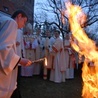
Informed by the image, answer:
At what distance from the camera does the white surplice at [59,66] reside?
27.5 ft

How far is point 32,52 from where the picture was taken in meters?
8.86

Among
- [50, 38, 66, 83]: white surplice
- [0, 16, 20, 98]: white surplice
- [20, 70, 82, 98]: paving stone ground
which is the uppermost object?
[0, 16, 20, 98]: white surplice

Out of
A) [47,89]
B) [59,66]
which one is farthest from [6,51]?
[59,66]

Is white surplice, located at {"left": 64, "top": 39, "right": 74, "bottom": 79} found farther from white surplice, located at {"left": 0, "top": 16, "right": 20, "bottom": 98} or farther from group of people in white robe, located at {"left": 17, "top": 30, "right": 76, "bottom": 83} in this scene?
white surplice, located at {"left": 0, "top": 16, "right": 20, "bottom": 98}

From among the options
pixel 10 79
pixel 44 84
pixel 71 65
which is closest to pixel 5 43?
pixel 10 79

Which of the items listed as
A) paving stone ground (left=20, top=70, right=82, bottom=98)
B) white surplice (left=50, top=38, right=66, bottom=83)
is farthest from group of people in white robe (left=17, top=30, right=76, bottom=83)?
paving stone ground (left=20, top=70, right=82, bottom=98)

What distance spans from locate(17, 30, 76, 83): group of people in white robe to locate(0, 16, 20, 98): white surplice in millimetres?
5355

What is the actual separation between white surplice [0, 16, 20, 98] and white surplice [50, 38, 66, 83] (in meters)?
5.39

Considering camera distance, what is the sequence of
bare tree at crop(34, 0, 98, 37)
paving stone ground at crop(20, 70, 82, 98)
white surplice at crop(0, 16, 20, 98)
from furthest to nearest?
bare tree at crop(34, 0, 98, 37) < paving stone ground at crop(20, 70, 82, 98) < white surplice at crop(0, 16, 20, 98)

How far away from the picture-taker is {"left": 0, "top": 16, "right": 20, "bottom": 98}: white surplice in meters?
2.81

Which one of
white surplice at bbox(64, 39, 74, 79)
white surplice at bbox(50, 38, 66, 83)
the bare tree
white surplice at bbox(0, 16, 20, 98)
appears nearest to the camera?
white surplice at bbox(0, 16, 20, 98)

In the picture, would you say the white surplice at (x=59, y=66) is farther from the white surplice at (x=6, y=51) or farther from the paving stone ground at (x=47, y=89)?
the white surplice at (x=6, y=51)

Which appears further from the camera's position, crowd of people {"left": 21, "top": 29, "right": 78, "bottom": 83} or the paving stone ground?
crowd of people {"left": 21, "top": 29, "right": 78, "bottom": 83}

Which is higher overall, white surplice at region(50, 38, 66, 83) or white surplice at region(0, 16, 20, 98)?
white surplice at region(0, 16, 20, 98)
